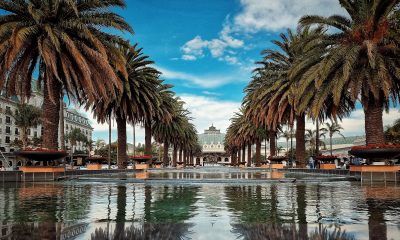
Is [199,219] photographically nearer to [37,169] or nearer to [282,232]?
[282,232]

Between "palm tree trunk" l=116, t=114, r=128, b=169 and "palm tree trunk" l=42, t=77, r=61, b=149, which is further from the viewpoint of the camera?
"palm tree trunk" l=116, t=114, r=128, b=169

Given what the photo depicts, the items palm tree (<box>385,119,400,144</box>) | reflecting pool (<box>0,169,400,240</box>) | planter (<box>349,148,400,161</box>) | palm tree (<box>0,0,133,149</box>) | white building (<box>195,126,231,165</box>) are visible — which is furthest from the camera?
white building (<box>195,126,231,165</box>)

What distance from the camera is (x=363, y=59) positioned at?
2147cm

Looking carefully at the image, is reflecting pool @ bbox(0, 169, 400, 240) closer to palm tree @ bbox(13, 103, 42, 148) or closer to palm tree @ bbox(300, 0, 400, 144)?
palm tree @ bbox(300, 0, 400, 144)

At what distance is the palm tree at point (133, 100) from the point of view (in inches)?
1298

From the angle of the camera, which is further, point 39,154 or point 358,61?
point 358,61

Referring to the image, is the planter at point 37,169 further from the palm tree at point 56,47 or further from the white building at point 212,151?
the white building at point 212,151

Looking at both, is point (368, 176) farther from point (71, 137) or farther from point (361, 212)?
point (71, 137)

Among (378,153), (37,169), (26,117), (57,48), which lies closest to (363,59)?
(378,153)

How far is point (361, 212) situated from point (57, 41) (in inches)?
633

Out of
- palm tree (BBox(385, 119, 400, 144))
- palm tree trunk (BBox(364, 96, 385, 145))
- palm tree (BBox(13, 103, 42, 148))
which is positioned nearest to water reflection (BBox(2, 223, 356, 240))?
palm tree trunk (BBox(364, 96, 385, 145))

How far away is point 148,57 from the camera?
A: 34656mm

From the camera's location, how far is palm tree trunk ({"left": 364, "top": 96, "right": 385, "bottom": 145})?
2141 cm

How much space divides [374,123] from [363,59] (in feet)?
12.0
